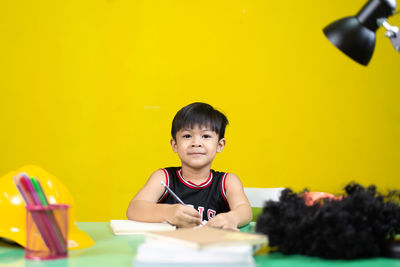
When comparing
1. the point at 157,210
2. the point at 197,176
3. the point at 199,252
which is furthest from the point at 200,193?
the point at 199,252

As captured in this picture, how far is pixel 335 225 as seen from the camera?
717mm

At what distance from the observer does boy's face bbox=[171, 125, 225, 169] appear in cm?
156

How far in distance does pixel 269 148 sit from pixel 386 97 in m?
0.61

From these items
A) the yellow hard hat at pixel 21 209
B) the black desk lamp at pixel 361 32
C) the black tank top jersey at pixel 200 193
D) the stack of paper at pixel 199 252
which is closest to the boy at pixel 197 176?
the black tank top jersey at pixel 200 193

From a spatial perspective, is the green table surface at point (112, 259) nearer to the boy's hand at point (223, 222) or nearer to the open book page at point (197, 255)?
the open book page at point (197, 255)

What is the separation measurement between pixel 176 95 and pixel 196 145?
767 millimetres

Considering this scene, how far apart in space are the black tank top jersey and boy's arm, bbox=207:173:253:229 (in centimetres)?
4

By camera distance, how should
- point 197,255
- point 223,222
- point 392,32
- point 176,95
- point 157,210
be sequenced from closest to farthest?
point 197,255 < point 392,32 < point 223,222 < point 157,210 < point 176,95

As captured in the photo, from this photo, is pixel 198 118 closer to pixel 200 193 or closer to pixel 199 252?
pixel 200 193

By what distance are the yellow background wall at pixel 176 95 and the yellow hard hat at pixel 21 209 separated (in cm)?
136

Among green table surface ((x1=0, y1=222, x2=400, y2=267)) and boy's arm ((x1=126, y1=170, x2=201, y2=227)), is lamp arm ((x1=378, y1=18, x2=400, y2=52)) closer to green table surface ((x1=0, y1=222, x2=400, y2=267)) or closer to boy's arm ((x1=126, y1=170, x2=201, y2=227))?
green table surface ((x1=0, y1=222, x2=400, y2=267))

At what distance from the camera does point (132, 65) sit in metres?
2.29

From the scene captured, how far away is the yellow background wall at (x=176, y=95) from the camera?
7.41 feet

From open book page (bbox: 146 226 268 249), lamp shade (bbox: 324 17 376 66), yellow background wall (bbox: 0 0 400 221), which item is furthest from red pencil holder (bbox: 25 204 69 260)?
yellow background wall (bbox: 0 0 400 221)
